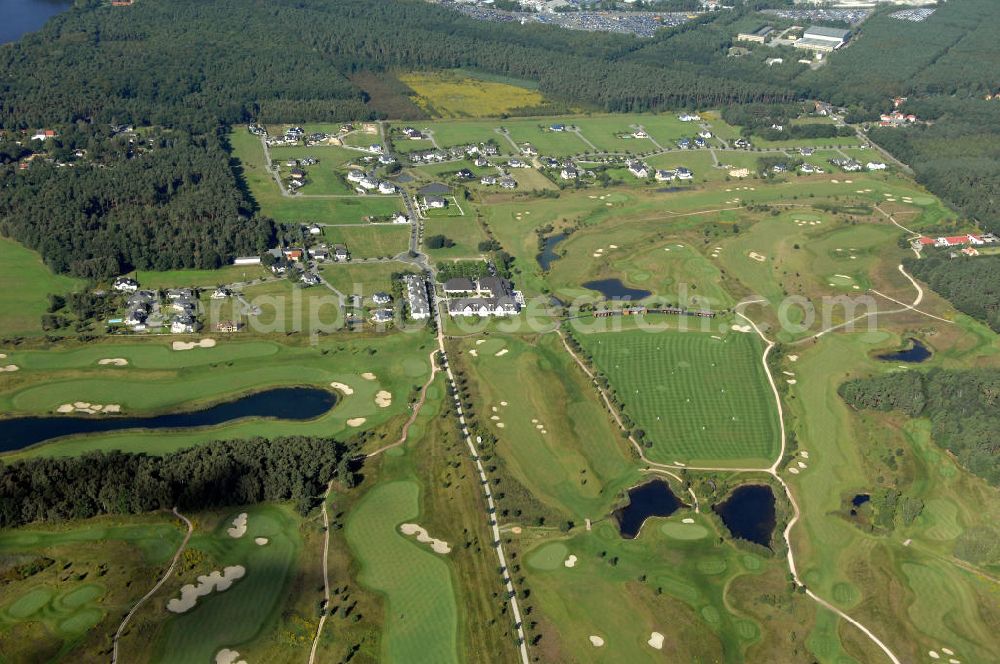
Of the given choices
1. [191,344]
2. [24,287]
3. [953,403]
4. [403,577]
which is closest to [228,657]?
[403,577]

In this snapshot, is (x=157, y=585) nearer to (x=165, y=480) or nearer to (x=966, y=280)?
(x=165, y=480)

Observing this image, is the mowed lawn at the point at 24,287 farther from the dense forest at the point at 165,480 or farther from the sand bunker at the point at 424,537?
the sand bunker at the point at 424,537

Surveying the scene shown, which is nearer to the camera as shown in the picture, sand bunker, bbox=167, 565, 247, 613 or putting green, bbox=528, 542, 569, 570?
sand bunker, bbox=167, 565, 247, 613

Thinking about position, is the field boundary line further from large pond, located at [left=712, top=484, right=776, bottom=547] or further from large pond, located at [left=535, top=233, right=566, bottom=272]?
large pond, located at [left=535, top=233, right=566, bottom=272]

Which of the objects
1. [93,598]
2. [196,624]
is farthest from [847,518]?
[93,598]

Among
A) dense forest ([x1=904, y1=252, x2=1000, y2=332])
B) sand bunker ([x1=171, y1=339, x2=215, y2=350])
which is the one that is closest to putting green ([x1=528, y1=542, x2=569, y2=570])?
sand bunker ([x1=171, y1=339, x2=215, y2=350])

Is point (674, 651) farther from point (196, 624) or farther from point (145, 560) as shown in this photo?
point (145, 560)
